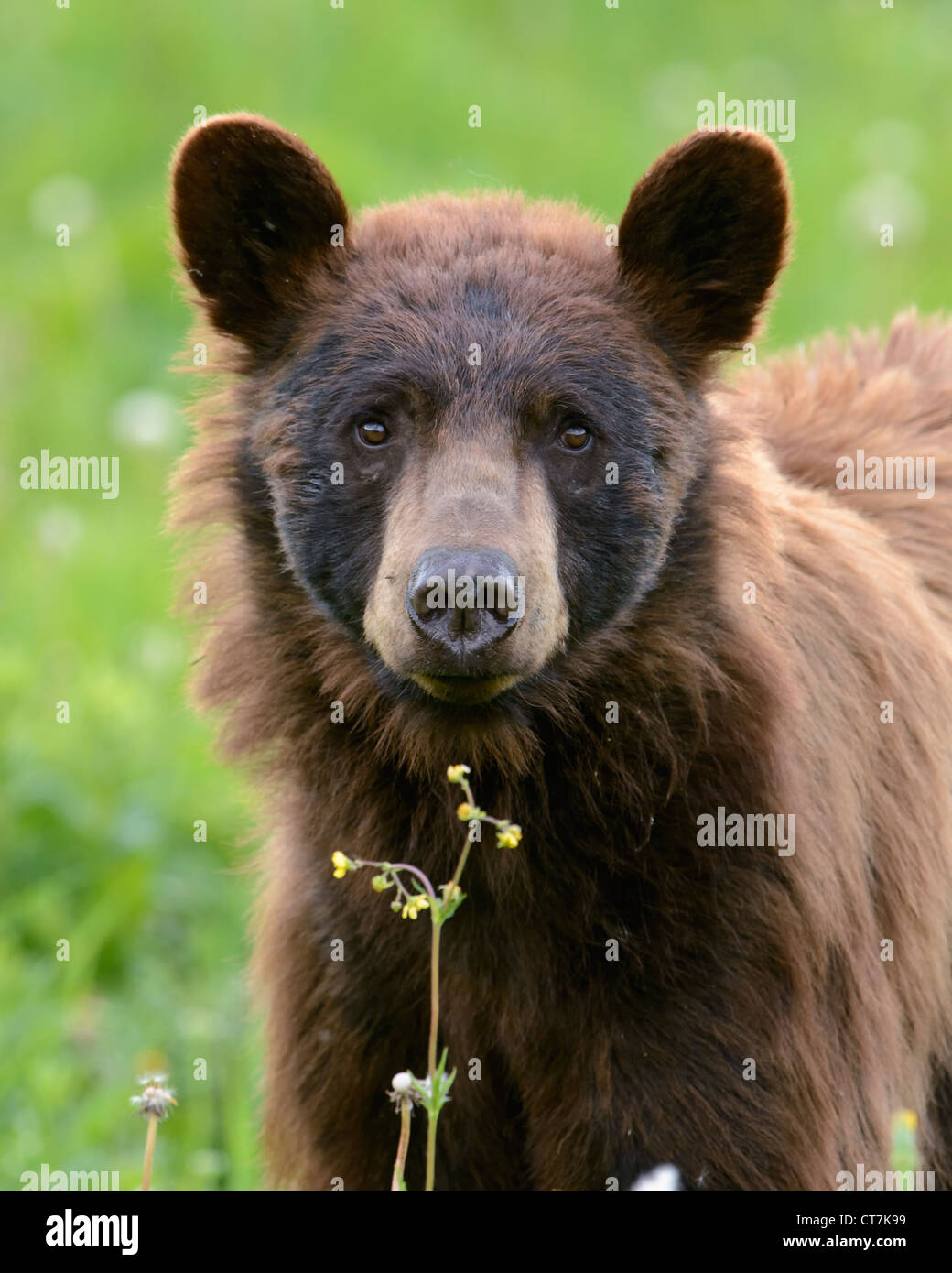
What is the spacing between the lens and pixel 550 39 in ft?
54.7

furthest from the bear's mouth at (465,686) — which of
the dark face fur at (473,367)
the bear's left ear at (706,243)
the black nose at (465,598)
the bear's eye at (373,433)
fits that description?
the bear's left ear at (706,243)

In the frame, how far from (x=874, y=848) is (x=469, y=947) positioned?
101cm

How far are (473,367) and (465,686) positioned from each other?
75 cm

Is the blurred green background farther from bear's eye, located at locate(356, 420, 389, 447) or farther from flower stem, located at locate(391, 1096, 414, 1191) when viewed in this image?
flower stem, located at locate(391, 1096, 414, 1191)

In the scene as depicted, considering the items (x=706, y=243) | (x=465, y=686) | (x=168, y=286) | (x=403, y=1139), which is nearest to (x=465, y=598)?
(x=465, y=686)

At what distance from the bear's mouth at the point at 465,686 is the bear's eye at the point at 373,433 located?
1.92 feet

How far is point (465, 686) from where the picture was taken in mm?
4082

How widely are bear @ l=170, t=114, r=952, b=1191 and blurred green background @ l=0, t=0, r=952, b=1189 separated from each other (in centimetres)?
61

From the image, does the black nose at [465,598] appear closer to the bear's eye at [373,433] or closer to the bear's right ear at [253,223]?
the bear's eye at [373,433]

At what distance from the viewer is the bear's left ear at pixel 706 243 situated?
448cm

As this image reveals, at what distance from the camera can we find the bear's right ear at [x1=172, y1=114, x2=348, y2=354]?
14.9 feet

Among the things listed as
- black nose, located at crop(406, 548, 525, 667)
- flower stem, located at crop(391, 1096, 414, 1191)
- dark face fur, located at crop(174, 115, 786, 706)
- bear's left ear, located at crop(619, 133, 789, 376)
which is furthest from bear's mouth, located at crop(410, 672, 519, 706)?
bear's left ear, located at crop(619, 133, 789, 376)

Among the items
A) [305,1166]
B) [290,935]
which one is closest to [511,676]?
[290,935]
